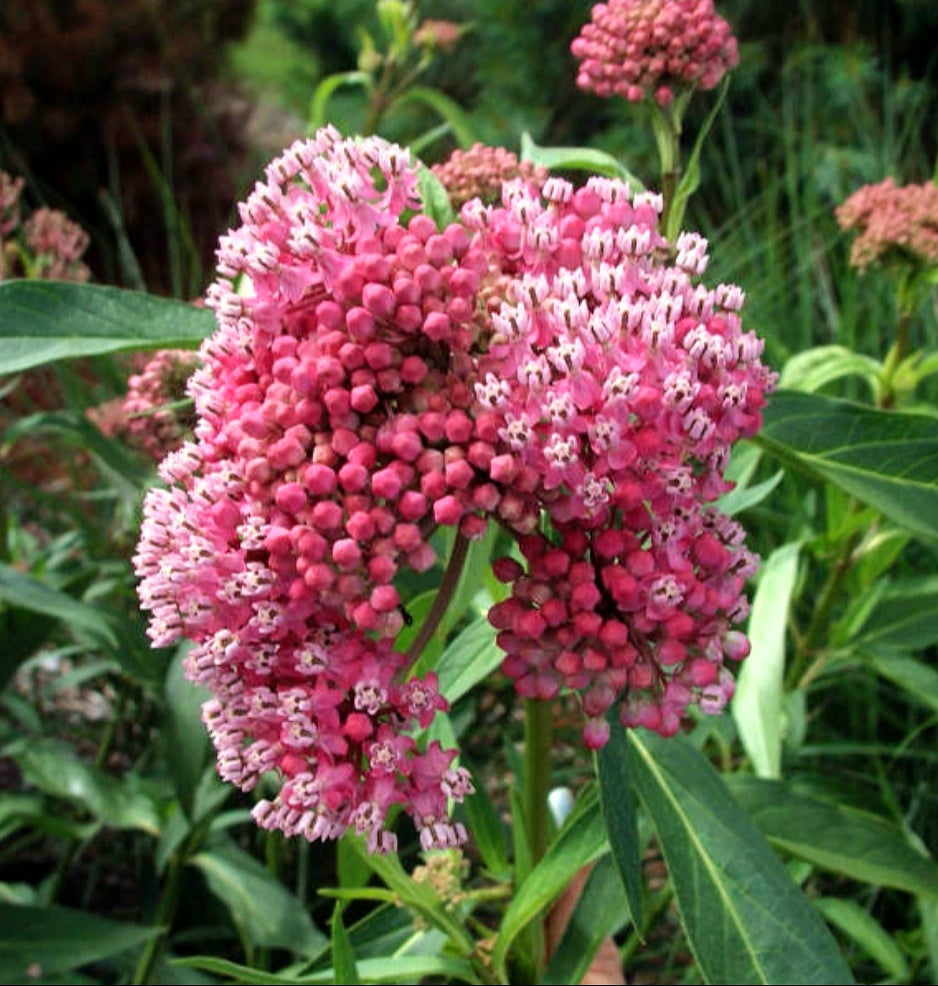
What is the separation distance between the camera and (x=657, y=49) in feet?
3.92

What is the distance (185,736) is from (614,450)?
2.67 ft

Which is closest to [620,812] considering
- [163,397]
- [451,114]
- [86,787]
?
[163,397]

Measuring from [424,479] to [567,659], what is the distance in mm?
136

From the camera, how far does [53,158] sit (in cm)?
469

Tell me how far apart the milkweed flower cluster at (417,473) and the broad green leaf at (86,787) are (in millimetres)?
807

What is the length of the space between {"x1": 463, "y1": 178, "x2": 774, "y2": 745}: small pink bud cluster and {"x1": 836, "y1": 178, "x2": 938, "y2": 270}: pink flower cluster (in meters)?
0.59

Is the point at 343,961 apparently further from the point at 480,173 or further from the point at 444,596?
the point at 480,173

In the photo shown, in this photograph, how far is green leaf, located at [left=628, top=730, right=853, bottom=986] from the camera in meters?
0.92

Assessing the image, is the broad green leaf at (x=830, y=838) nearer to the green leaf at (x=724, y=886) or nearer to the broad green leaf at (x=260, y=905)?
the green leaf at (x=724, y=886)

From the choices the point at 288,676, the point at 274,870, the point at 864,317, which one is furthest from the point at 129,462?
the point at 864,317

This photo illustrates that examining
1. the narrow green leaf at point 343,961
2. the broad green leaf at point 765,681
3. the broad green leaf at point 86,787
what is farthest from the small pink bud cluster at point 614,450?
the broad green leaf at point 86,787

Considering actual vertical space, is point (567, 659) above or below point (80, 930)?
above

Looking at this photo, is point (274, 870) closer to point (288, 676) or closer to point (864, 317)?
point (288, 676)

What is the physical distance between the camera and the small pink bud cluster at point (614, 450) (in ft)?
2.56
